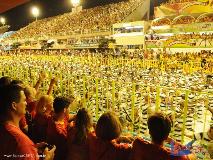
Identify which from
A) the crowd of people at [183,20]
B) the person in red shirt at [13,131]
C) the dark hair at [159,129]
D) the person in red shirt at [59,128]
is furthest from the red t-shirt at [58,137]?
the crowd of people at [183,20]

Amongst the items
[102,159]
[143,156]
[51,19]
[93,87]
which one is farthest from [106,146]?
[51,19]

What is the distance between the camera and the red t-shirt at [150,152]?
2.50 metres

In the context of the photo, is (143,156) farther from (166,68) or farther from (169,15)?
(169,15)

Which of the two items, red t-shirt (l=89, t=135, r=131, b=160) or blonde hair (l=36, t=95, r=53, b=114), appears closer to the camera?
red t-shirt (l=89, t=135, r=131, b=160)

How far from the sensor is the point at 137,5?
45812 mm

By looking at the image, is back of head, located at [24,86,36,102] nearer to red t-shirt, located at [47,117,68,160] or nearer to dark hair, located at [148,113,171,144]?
red t-shirt, located at [47,117,68,160]

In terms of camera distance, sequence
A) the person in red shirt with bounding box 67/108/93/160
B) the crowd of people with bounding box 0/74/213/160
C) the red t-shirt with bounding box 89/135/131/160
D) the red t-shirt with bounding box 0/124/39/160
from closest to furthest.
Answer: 1. the red t-shirt with bounding box 0/124/39/160
2. the crowd of people with bounding box 0/74/213/160
3. the red t-shirt with bounding box 89/135/131/160
4. the person in red shirt with bounding box 67/108/93/160

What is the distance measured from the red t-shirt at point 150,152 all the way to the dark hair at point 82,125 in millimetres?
697

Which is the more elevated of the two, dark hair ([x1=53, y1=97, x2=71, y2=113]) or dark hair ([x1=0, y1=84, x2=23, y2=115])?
dark hair ([x1=0, y1=84, x2=23, y2=115])

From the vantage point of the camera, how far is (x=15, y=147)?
6.12 ft

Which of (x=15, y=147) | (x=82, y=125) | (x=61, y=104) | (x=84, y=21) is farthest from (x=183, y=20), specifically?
(x=15, y=147)

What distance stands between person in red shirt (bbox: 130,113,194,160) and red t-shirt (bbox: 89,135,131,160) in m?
0.14

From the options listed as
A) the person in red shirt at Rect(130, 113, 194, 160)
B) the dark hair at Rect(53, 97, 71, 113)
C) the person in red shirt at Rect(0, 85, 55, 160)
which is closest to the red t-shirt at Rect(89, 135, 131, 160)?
the person in red shirt at Rect(130, 113, 194, 160)

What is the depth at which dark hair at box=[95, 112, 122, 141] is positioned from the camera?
2844 millimetres
